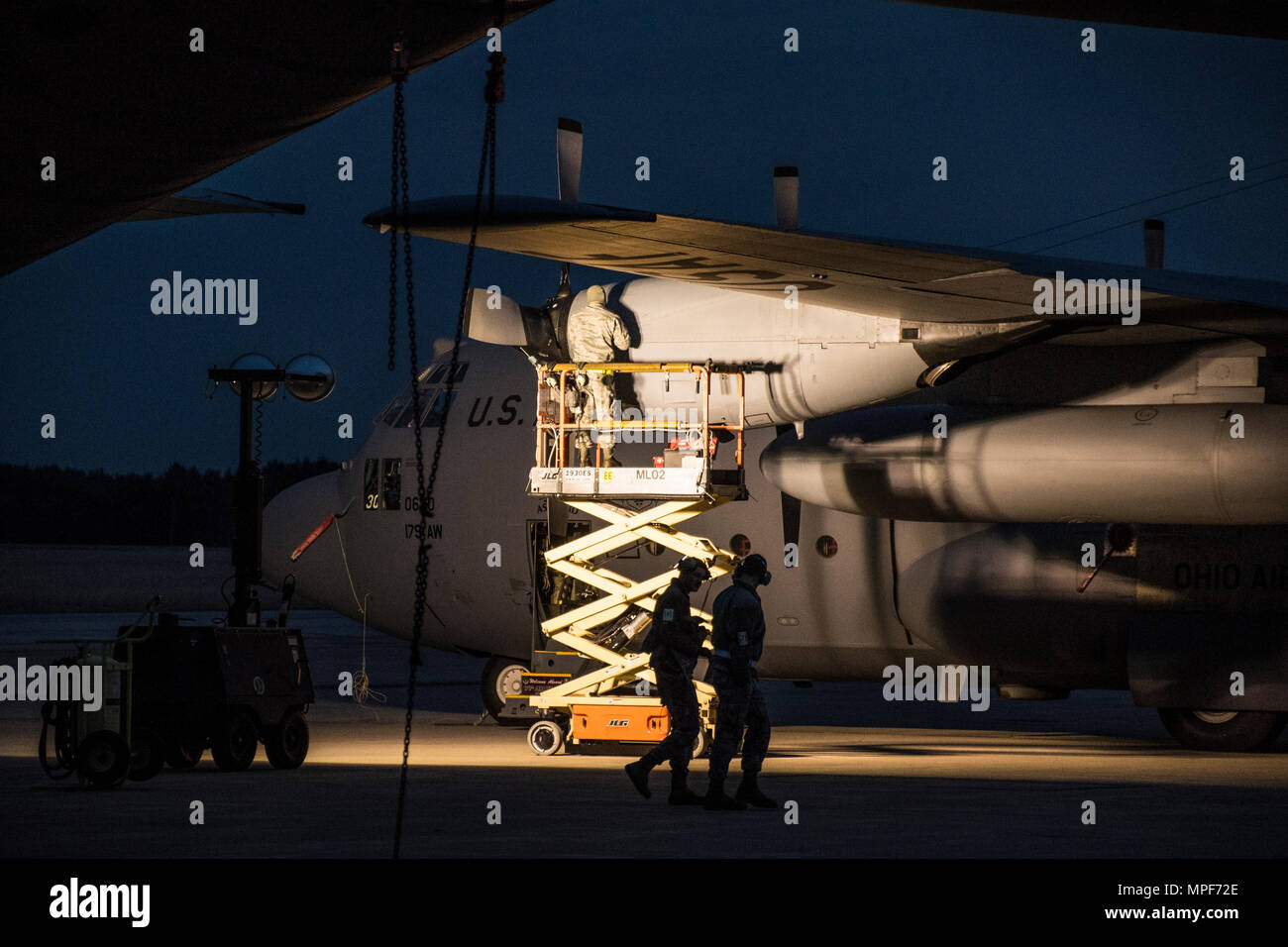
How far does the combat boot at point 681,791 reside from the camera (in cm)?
1266

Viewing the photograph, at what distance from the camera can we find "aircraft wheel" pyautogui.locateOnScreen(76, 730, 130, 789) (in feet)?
43.3

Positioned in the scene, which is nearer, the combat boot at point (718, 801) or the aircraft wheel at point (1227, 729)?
the combat boot at point (718, 801)

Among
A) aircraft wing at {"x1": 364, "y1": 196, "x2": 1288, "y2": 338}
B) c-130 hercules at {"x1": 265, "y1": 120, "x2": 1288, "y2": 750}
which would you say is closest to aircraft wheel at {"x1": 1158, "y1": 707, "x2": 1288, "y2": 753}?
c-130 hercules at {"x1": 265, "y1": 120, "x2": 1288, "y2": 750}

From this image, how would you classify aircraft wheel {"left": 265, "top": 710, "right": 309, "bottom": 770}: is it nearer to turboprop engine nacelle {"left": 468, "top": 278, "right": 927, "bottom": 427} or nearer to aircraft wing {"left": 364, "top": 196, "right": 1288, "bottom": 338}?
turboprop engine nacelle {"left": 468, "top": 278, "right": 927, "bottom": 427}

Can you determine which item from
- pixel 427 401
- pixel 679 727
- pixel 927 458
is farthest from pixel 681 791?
pixel 427 401

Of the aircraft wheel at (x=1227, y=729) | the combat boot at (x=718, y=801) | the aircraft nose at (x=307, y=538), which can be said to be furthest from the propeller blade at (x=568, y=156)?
the aircraft nose at (x=307, y=538)

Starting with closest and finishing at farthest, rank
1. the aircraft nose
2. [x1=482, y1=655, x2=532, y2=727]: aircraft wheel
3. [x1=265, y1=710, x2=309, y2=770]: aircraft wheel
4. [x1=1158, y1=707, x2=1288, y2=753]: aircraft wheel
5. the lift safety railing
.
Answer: [x1=265, y1=710, x2=309, y2=770]: aircraft wheel, the lift safety railing, [x1=1158, y1=707, x2=1288, y2=753]: aircraft wheel, [x1=482, y1=655, x2=532, y2=727]: aircraft wheel, the aircraft nose

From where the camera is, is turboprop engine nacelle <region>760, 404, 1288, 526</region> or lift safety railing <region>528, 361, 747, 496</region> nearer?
turboprop engine nacelle <region>760, 404, 1288, 526</region>

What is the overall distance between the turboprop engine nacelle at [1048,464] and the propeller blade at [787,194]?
2172 millimetres

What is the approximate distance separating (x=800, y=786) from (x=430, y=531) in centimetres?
795

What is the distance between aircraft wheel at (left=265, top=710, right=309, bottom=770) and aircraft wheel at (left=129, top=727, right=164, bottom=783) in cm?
118

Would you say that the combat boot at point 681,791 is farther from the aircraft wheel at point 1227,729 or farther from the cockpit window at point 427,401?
the cockpit window at point 427,401

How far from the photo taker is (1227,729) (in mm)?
16969
